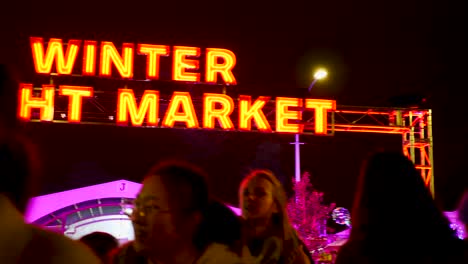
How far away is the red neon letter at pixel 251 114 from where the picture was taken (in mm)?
17078

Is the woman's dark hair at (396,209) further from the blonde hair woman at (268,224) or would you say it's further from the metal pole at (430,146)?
the metal pole at (430,146)

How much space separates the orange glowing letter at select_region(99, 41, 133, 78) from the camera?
1733 centimetres

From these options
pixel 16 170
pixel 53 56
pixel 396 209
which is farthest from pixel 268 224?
pixel 53 56

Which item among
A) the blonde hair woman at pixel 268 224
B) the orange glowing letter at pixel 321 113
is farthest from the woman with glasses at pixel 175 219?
the orange glowing letter at pixel 321 113

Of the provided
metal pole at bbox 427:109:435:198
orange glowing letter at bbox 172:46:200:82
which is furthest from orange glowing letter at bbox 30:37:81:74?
metal pole at bbox 427:109:435:198

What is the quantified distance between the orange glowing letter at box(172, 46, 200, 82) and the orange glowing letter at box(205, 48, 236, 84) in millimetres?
393

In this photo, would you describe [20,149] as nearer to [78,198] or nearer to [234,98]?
[234,98]

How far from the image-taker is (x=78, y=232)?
65.9 feet

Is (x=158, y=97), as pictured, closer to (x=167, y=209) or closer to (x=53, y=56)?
(x=53, y=56)

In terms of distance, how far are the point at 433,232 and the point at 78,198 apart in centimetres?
1748

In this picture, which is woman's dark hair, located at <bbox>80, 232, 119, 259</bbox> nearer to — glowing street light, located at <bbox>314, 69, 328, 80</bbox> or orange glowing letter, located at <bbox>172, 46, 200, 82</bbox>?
glowing street light, located at <bbox>314, 69, 328, 80</bbox>

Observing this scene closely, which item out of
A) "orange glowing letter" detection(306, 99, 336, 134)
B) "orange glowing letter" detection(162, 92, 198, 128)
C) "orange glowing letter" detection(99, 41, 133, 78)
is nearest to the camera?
"orange glowing letter" detection(162, 92, 198, 128)

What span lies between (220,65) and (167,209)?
16.3m

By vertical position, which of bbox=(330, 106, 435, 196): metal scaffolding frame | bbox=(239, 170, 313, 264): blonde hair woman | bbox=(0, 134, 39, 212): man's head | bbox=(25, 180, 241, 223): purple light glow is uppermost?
bbox=(330, 106, 435, 196): metal scaffolding frame
